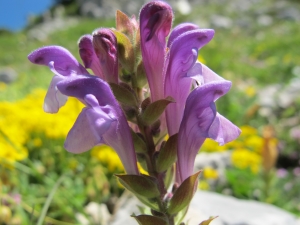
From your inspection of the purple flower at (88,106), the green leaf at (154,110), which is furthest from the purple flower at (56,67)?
the green leaf at (154,110)

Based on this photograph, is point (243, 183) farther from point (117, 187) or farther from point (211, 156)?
point (117, 187)

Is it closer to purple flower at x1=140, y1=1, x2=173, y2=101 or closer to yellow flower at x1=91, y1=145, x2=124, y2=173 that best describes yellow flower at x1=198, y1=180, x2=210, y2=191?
yellow flower at x1=91, y1=145, x2=124, y2=173

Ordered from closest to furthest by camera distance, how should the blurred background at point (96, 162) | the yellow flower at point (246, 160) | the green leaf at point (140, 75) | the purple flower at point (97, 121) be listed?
the purple flower at point (97, 121) < the green leaf at point (140, 75) < the blurred background at point (96, 162) < the yellow flower at point (246, 160)

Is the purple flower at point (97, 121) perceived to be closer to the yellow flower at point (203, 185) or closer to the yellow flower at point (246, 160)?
the yellow flower at point (203, 185)

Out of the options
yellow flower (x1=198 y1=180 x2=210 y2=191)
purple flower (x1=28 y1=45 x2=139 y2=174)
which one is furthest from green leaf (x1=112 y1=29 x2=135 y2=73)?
yellow flower (x1=198 y1=180 x2=210 y2=191)

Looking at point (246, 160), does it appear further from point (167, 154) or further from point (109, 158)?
point (167, 154)

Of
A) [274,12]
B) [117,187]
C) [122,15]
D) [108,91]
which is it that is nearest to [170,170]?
[108,91]

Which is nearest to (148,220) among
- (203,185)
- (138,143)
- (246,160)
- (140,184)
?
(140,184)
